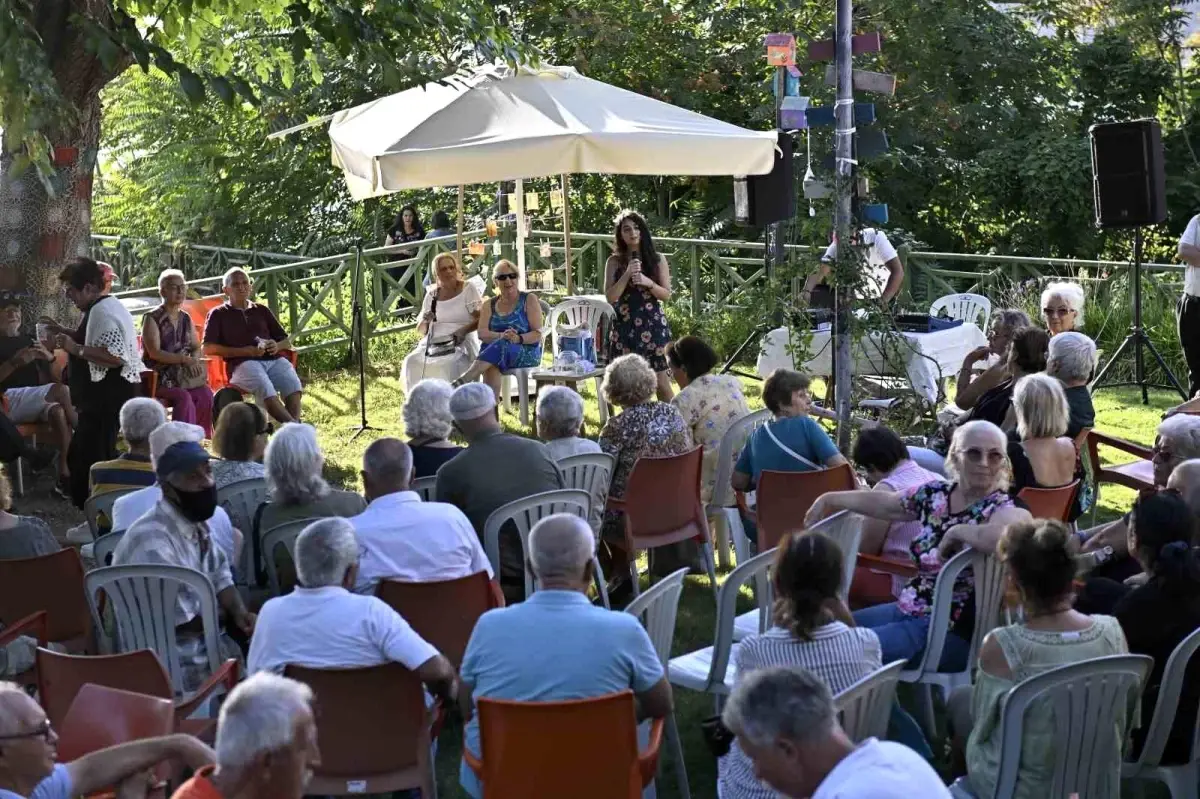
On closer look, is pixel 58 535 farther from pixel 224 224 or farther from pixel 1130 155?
pixel 224 224

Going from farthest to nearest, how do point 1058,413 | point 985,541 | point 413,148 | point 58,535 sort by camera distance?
point 413,148, point 58,535, point 1058,413, point 985,541

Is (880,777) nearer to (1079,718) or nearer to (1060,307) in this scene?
(1079,718)

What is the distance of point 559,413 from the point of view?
6.20 meters

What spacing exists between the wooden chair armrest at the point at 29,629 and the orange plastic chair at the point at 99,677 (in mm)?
571

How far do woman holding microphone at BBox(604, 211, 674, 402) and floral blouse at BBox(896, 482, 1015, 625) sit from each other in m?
4.88

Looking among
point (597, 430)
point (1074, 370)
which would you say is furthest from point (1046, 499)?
point (597, 430)

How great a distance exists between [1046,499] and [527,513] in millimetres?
1791

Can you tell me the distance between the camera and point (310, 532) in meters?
4.01

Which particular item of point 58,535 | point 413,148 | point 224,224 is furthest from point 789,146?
point 224,224

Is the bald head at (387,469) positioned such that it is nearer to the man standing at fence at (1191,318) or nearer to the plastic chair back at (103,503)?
the plastic chair back at (103,503)

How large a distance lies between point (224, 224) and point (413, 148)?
1206 centimetres

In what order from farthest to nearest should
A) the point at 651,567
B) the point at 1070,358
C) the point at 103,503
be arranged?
1. the point at 651,567
2. the point at 1070,358
3. the point at 103,503

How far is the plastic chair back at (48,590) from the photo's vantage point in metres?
4.95

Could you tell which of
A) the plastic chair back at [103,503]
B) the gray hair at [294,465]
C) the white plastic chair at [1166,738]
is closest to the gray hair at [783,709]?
the white plastic chair at [1166,738]
